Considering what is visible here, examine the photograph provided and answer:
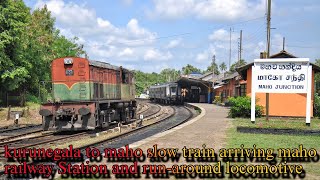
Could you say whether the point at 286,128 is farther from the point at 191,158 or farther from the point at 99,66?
the point at 99,66

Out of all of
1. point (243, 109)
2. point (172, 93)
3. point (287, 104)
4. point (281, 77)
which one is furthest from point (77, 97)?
point (172, 93)

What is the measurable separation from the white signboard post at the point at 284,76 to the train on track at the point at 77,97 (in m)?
7.91

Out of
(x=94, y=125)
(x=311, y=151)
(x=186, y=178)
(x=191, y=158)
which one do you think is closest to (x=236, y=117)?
(x=94, y=125)

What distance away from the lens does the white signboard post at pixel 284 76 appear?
728 inches

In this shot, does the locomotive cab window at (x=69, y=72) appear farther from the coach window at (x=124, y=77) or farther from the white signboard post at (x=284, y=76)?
the white signboard post at (x=284, y=76)

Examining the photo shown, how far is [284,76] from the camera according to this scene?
18.9 metres

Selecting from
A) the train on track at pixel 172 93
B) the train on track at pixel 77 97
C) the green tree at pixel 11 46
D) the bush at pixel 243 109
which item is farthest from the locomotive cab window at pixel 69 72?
the train on track at pixel 172 93

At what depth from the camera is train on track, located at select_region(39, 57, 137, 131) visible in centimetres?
1795

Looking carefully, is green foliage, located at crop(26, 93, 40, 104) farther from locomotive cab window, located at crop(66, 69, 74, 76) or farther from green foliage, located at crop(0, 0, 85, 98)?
locomotive cab window, located at crop(66, 69, 74, 76)

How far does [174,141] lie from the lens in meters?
13.4

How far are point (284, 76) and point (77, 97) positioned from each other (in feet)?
34.5

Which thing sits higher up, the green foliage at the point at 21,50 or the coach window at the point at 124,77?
the green foliage at the point at 21,50

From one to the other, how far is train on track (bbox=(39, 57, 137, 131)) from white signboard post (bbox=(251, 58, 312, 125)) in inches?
312

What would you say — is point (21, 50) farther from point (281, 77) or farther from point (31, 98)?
point (281, 77)
